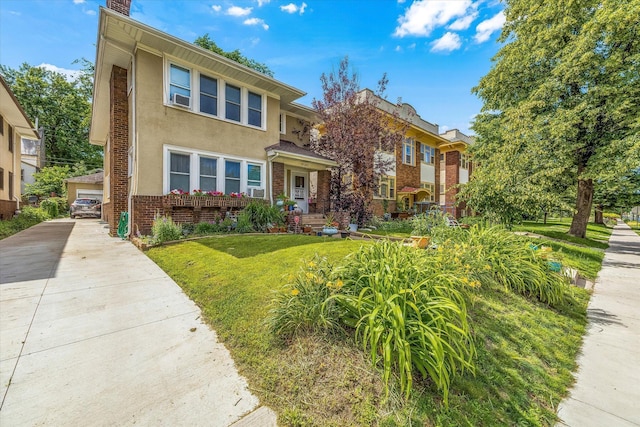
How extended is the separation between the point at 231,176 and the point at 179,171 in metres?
1.94

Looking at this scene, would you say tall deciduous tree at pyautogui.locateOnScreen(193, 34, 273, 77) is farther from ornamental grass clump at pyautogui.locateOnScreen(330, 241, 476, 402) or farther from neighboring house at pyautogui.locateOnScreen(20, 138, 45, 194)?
ornamental grass clump at pyautogui.locateOnScreen(330, 241, 476, 402)

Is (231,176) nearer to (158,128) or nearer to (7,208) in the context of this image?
(158,128)

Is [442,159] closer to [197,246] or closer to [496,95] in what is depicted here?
[496,95]

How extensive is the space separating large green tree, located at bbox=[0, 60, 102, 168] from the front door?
31198 millimetres

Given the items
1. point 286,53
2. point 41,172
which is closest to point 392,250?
point 286,53

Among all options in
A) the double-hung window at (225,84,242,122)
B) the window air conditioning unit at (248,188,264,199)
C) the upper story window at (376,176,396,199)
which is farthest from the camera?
the upper story window at (376,176,396,199)

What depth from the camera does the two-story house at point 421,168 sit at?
18656mm

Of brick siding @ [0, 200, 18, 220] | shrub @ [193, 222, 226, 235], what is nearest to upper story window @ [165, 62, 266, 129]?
shrub @ [193, 222, 226, 235]

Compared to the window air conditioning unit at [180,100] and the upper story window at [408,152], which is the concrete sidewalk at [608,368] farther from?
the upper story window at [408,152]

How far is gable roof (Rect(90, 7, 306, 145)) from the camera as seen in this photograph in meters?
8.05

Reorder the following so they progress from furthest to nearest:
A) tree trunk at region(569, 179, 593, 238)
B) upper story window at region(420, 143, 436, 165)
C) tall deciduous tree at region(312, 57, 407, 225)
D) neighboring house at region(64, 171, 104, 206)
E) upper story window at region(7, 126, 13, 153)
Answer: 1. neighboring house at region(64, 171, 104, 206)
2. upper story window at region(420, 143, 436, 165)
3. upper story window at region(7, 126, 13, 153)
4. tall deciduous tree at region(312, 57, 407, 225)
5. tree trunk at region(569, 179, 593, 238)

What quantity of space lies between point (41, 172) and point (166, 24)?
29.6 metres

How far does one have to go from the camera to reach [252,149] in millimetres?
11477

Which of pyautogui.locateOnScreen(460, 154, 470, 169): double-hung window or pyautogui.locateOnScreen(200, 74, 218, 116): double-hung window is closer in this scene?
pyautogui.locateOnScreen(200, 74, 218, 116): double-hung window
